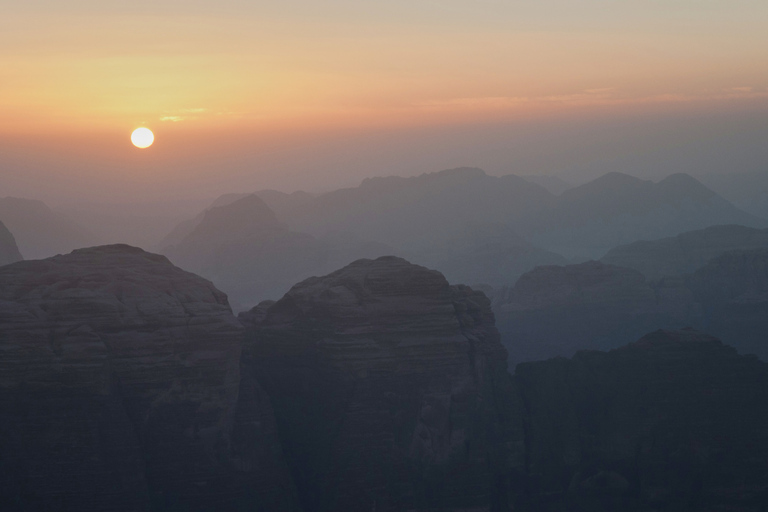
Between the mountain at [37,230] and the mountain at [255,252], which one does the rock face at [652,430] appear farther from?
the mountain at [37,230]

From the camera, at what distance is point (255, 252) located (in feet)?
490

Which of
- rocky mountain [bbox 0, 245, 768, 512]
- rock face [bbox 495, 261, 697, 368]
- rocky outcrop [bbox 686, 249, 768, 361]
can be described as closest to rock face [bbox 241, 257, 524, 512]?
rocky mountain [bbox 0, 245, 768, 512]

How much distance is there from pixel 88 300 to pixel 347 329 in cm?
1201

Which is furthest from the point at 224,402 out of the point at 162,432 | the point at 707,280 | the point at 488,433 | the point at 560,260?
the point at 560,260

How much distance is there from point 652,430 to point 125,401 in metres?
24.9

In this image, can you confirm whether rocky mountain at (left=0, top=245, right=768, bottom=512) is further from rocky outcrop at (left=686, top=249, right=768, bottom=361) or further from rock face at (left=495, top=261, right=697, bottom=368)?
rock face at (left=495, top=261, right=697, bottom=368)

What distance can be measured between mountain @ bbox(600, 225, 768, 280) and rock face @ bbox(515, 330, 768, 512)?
6211cm

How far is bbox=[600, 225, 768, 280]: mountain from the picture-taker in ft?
373

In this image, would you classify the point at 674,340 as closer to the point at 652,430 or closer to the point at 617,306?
the point at 652,430

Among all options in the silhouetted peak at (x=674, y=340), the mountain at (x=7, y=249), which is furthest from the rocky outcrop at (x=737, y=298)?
the mountain at (x=7, y=249)

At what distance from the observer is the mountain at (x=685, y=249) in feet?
373

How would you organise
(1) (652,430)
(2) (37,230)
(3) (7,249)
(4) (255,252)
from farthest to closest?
(2) (37,230) → (4) (255,252) → (3) (7,249) → (1) (652,430)

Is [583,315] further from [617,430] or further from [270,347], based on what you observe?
[270,347]

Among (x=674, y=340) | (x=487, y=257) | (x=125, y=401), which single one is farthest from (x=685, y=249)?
(x=125, y=401)
